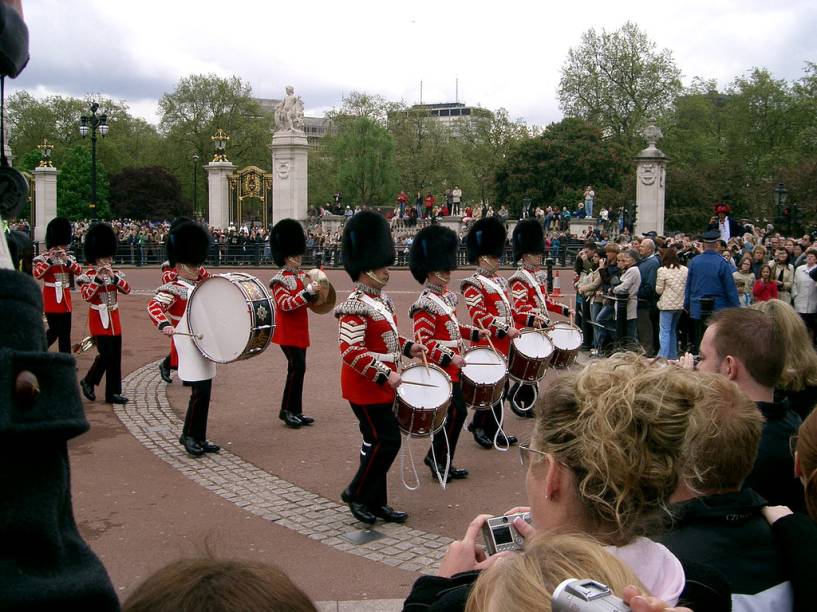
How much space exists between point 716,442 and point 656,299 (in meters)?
10.2

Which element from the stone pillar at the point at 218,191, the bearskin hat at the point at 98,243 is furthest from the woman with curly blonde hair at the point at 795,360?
the stone pillar at the point at 218,191

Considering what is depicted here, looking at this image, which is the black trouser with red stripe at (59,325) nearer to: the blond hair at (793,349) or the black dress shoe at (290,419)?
the black dress shoe at (290,419)

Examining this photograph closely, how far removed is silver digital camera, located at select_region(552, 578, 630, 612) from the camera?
115cm

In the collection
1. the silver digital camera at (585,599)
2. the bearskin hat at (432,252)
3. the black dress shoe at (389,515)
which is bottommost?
the black dress shoe at (389,515)

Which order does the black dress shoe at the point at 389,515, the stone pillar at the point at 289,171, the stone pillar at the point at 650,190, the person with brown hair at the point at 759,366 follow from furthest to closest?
the stone pillar at the point at 289,171, the stone pillar at the point at 650,190, the black dress shoe at the point at 389,515, the person with brown hair at the point at 759,366

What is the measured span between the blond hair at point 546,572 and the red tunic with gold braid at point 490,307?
6.45 m

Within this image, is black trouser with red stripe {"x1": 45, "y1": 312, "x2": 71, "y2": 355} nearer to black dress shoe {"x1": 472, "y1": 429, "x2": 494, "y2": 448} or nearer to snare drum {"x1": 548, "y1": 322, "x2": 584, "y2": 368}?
black dress shoe {"x1": 472, "y1": 429, "x2": 494, "y2": 448}

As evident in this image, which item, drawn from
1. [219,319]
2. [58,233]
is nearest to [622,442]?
[219,319]

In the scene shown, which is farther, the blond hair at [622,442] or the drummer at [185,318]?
the drummer at [185,318]

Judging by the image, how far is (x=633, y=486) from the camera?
2.03m

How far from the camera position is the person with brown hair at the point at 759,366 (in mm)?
3033

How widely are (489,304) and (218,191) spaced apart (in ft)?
103

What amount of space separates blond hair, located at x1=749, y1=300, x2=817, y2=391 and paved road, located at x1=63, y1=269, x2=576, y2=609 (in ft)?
7.59

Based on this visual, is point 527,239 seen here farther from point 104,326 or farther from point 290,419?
point 104,326
